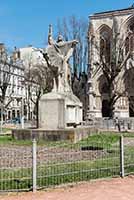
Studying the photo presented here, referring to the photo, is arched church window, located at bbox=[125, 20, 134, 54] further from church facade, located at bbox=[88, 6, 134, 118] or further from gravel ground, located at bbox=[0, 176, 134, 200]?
gravel ground, located at bbox=[0, 176, 134, 200]

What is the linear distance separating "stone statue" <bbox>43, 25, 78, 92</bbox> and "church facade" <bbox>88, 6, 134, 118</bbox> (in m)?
35.3

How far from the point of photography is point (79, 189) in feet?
26.0

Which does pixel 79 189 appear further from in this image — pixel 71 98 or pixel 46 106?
pixel 71 98

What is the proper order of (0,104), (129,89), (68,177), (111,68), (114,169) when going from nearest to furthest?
(68,177) → (114,169) → (111,68) → (0,104) → (129,89)

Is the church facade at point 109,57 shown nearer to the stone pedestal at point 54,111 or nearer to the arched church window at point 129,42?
the arched church window at point 129,42

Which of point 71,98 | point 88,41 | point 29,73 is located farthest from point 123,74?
point 71,98

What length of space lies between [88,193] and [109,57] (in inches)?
1827

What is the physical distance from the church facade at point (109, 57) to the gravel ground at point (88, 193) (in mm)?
44885

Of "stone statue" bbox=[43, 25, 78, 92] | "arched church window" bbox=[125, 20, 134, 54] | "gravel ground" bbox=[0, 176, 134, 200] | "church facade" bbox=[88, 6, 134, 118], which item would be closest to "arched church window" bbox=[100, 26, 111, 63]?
"church facade" bbox=[88, 6, 134, 118]

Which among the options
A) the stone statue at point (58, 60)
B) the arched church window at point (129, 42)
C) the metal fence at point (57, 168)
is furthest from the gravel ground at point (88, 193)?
the arched church window at point (129, 42)

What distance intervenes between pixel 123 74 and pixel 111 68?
11.1m

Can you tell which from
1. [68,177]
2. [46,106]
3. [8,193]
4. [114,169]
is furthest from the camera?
[46,106]

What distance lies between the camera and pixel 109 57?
52.9 m

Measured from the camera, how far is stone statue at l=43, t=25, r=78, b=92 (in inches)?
673
